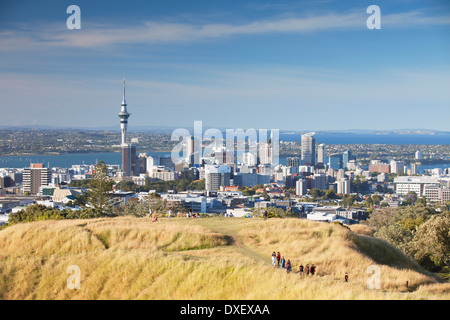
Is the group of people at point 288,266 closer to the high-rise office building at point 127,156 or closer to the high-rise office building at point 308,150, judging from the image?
the high-rise office building at point 127,156

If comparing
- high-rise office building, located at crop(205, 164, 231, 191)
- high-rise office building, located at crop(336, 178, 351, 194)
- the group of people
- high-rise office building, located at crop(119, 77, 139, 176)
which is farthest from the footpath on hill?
high-rise office building, located at crop(119, 77, 139, 176)

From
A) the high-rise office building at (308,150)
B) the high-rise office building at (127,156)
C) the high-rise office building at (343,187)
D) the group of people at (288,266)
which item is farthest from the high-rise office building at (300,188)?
the group of people at (288,266)

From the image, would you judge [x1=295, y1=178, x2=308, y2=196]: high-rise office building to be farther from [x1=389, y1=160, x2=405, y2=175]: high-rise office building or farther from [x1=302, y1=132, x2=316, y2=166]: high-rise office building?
[x1=389, y1=160, x2=405, y2=175]: high-rise office building

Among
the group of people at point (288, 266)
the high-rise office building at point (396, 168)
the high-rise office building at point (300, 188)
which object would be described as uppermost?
the group of people at point (288, 266)

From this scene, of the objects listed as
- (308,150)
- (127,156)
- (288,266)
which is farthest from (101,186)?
(308,150)

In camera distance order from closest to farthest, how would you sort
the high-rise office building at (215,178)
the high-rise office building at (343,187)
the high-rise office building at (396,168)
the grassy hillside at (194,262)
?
the grassy hillside at (194,262)
the high-rise office building at (215,178)
the high-rise office building at (343,187)
the high-rise office building at (396,168)

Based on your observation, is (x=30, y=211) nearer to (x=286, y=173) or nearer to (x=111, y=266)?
(x=111, y=266)

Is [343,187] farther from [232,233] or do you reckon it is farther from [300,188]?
[232,233]
